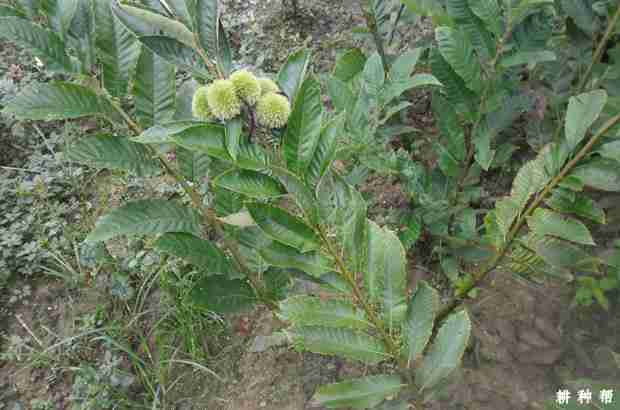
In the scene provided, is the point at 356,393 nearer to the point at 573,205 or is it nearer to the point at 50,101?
the point at 573,205

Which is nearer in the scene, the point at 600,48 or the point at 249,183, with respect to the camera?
the point at 249,183

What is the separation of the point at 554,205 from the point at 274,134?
2.58 feet

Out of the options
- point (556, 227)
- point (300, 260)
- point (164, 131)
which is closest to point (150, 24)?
point (164, 131)

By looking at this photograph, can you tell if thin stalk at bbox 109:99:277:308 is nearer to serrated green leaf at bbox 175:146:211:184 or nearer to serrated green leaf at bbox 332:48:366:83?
serrated green leaf at bbox 175:146:211:184

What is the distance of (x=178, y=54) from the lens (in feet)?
3.45

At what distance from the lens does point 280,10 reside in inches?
128

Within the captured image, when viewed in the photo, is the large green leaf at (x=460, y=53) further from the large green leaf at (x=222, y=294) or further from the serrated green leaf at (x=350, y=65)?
the large green leaf at (x=222, y=294)

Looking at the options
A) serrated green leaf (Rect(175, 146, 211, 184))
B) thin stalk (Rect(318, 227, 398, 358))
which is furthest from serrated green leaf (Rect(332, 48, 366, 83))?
thin stalk (Rect(318, 227, 398, 358))

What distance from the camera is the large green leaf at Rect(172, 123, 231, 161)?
0.96 metres

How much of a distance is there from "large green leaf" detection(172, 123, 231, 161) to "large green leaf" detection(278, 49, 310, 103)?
16 cm

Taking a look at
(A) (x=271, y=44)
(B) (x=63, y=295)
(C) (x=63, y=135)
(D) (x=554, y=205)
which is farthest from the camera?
(A) (x=271, y=44)

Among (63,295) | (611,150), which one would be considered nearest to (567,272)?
(611,150)

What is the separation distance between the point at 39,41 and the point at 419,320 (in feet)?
3.45

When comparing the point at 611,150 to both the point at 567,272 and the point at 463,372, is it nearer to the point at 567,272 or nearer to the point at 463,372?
the point at 567,272
